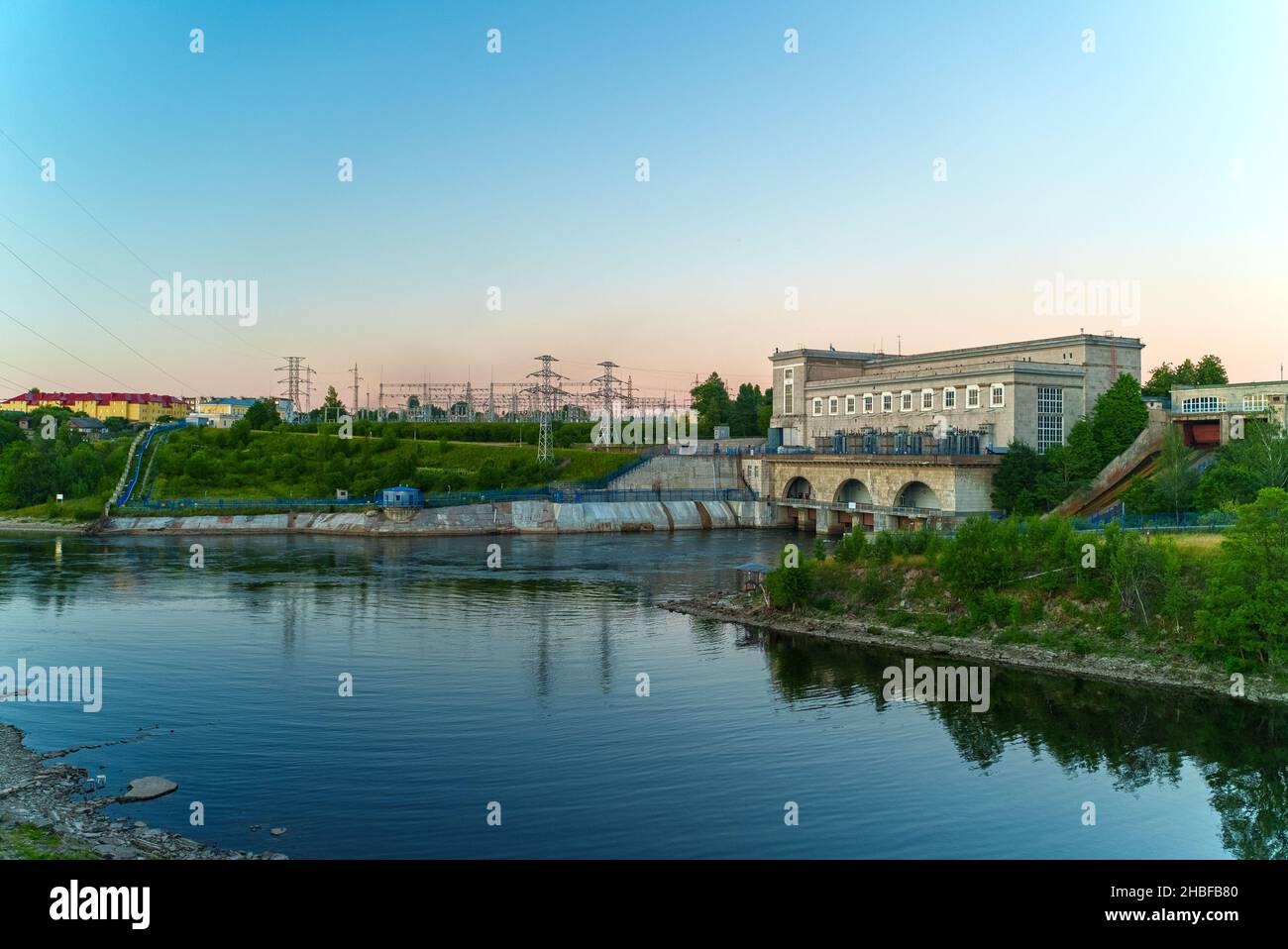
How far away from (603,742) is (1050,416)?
51668mm

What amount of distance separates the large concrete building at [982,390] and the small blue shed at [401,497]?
35613mm

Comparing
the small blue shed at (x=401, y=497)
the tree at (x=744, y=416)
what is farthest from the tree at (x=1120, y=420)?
the tree at (x=744, y=416)

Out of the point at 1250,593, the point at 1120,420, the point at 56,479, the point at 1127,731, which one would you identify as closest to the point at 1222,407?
the point at 1120,420

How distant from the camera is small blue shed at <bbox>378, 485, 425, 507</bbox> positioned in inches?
3484

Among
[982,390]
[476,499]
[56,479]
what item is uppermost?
[982,390]

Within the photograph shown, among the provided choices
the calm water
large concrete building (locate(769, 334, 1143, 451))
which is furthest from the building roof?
the calm water

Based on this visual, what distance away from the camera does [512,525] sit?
86562 millimetres

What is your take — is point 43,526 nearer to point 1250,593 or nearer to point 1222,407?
point 1250,593

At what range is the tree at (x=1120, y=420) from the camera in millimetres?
62125

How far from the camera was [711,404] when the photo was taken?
139625mm

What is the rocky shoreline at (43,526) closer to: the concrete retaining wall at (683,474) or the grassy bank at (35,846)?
the concrete retaining wall at (683,474)

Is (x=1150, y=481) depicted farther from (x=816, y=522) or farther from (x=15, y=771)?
(x=15, y=771)
